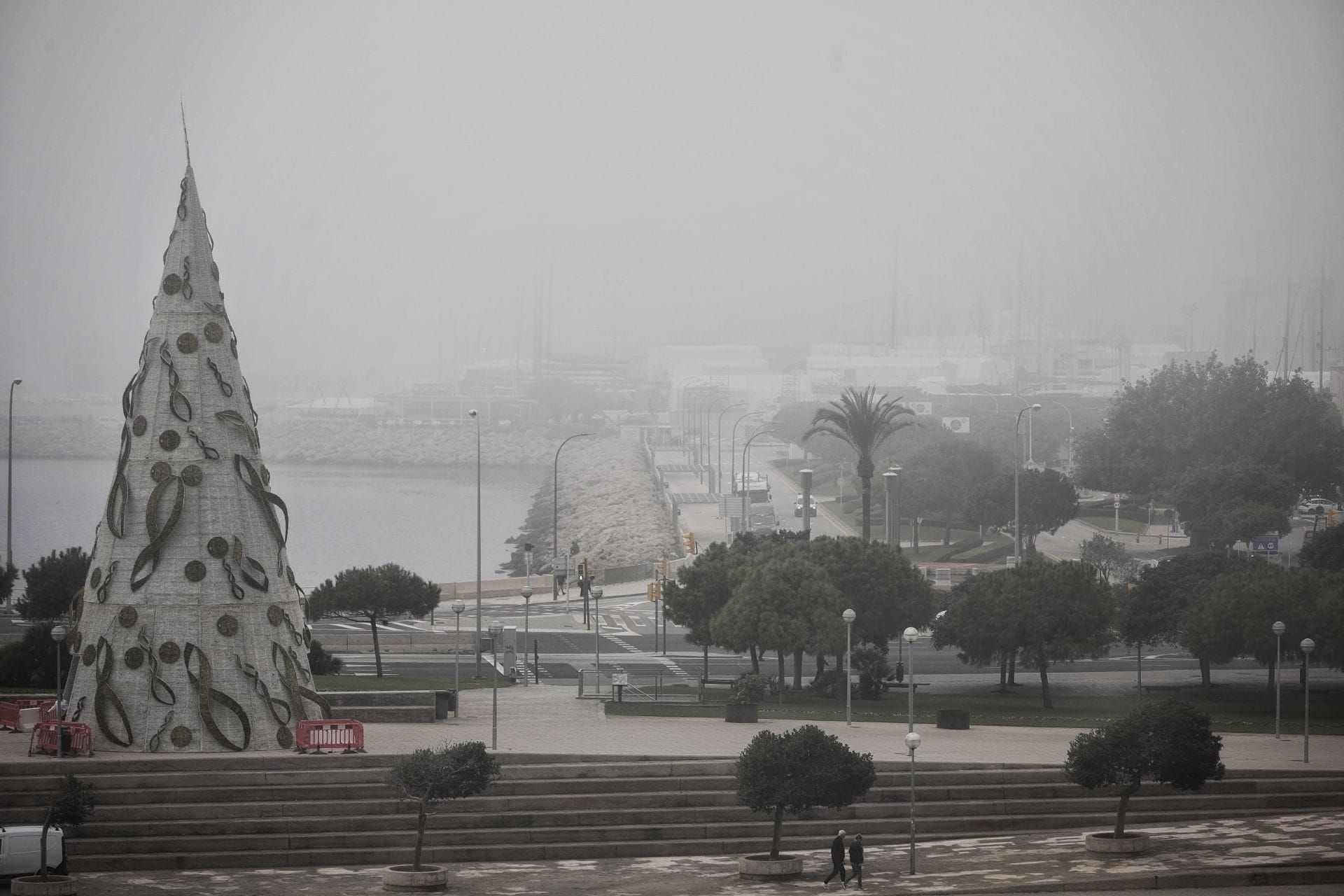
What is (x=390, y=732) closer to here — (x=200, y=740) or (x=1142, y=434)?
(x=200, y=740)

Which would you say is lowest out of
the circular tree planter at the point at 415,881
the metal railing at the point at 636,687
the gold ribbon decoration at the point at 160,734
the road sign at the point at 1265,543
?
the circular tree planter at the point at 415,881

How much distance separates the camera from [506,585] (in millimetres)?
73562

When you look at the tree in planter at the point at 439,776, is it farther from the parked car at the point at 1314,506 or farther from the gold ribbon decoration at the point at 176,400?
the parked car at the point at 1314,506

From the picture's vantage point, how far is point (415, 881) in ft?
79.4

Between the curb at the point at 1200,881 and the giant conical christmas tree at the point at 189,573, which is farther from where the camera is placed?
the giant conical christmas tree at the point at 189,573

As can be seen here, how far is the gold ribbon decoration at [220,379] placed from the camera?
2941 centimetres

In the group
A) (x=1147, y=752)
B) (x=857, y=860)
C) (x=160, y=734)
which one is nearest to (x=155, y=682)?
(x=160, y=734)

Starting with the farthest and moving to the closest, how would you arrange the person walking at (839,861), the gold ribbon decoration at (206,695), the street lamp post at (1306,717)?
the street lamp post at (1306,717)
the gold ribbon decoration at (206,695)
the person walking at (839,861)

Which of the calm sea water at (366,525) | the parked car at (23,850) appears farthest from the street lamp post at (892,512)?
the parked car at (23,850)

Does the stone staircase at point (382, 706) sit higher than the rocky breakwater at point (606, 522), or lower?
lower

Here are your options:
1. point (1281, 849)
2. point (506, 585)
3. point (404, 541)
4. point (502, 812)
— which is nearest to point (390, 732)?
point (502, 812)

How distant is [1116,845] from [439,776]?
10505 mm

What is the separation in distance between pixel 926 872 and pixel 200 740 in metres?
12.2

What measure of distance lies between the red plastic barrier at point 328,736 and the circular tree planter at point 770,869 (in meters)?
7.66
